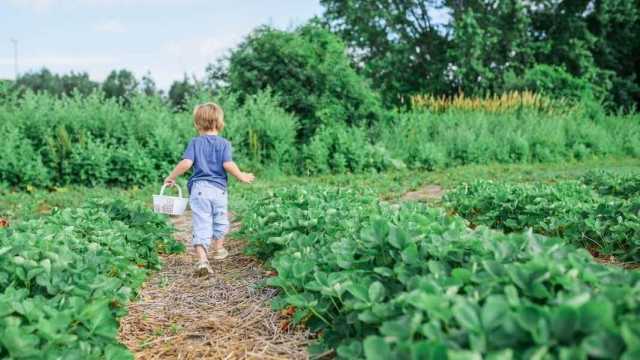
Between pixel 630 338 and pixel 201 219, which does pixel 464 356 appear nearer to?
pixel 630 338

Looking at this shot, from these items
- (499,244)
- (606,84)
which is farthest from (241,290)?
(606,84)

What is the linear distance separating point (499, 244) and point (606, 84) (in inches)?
977

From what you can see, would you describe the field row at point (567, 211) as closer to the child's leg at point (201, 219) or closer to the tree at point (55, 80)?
the child's leg at point (201, 219)

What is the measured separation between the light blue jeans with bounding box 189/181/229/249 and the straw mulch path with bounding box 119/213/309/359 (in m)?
0.35

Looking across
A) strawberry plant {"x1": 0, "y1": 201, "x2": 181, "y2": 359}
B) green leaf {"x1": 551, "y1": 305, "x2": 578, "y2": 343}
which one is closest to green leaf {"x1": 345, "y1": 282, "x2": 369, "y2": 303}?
green leaf {"x1": 551, "y1": 305, "x2": 578, "y2": 343}

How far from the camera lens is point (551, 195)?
18.2 feet

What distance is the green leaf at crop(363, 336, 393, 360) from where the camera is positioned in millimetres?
1727

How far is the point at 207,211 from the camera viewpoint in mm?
4980

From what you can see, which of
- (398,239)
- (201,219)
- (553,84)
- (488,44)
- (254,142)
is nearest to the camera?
(398,239)

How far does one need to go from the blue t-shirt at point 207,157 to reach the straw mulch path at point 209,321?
2.57 feet

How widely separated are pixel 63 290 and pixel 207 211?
2.33m

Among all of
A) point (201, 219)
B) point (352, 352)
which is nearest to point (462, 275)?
point (352, 352)

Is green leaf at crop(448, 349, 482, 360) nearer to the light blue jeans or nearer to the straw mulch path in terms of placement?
the straw mulch path

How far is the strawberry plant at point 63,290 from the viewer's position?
220cm
